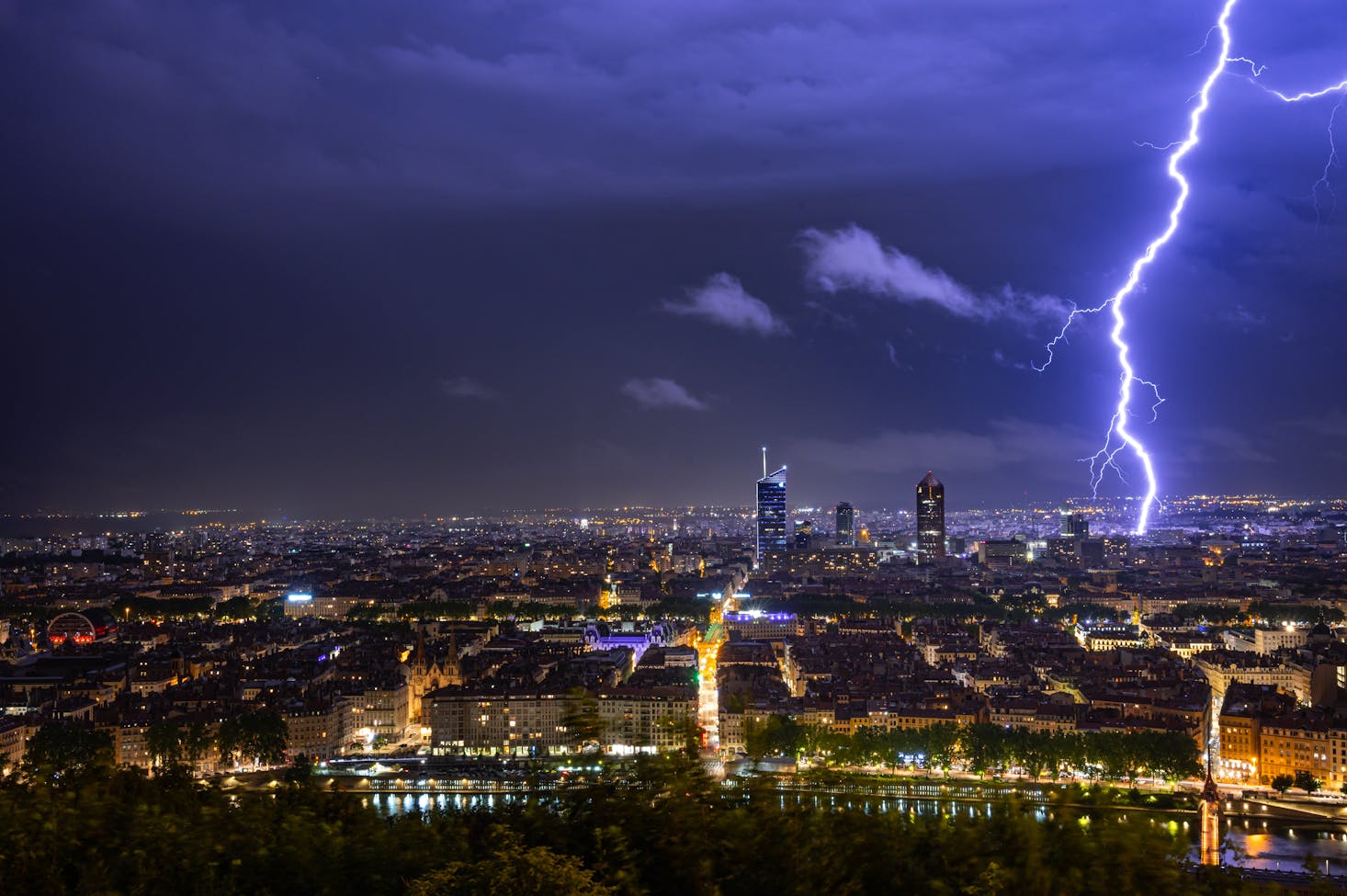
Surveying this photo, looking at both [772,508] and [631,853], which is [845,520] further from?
[631,853]

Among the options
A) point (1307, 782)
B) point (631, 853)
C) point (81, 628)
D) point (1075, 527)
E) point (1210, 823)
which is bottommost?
point (1307, 782)

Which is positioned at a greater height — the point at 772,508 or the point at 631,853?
the point at 772,508

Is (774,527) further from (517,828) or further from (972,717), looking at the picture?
(517,828)

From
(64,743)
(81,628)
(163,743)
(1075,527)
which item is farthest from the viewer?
(1075,527)

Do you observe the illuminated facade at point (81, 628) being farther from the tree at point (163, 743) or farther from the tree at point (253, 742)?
the tree at point (253, 742)

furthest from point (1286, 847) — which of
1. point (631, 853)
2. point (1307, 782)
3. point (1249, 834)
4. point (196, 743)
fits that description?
point (196, 743)

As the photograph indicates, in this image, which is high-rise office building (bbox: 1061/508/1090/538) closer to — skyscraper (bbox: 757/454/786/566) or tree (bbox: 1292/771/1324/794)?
skyscraper (bbox: 757/454/786/566)

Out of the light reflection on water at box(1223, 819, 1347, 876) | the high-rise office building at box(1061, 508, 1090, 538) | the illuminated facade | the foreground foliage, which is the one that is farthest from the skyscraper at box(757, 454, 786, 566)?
the foreground foliage

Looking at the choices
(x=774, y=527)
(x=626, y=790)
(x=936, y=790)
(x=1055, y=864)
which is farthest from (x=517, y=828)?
(x=774, y=527)
